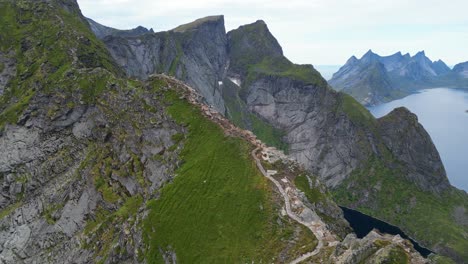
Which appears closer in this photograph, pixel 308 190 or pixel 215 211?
pixel 215 211

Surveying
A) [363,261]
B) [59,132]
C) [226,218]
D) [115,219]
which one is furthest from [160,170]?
[363,261]

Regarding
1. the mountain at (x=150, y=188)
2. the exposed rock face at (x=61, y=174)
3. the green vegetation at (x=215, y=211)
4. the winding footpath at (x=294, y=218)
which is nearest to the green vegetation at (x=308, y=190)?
the mountain at (x=150, y=188)

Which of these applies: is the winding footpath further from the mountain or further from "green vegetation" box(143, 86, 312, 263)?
"green vegetation" box(143, 86, 312, 263)

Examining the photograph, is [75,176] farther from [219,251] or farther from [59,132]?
[219,251]

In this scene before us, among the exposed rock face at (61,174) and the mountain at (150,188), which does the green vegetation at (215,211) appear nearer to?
the mountain at (150,188)

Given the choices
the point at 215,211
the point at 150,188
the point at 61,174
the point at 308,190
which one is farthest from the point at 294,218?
the point at 61,174

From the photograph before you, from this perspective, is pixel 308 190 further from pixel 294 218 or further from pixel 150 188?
pixel 150 188

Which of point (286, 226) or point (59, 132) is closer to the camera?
point (286, 226)

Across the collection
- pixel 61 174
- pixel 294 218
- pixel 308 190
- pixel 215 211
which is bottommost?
pixel 61 174
